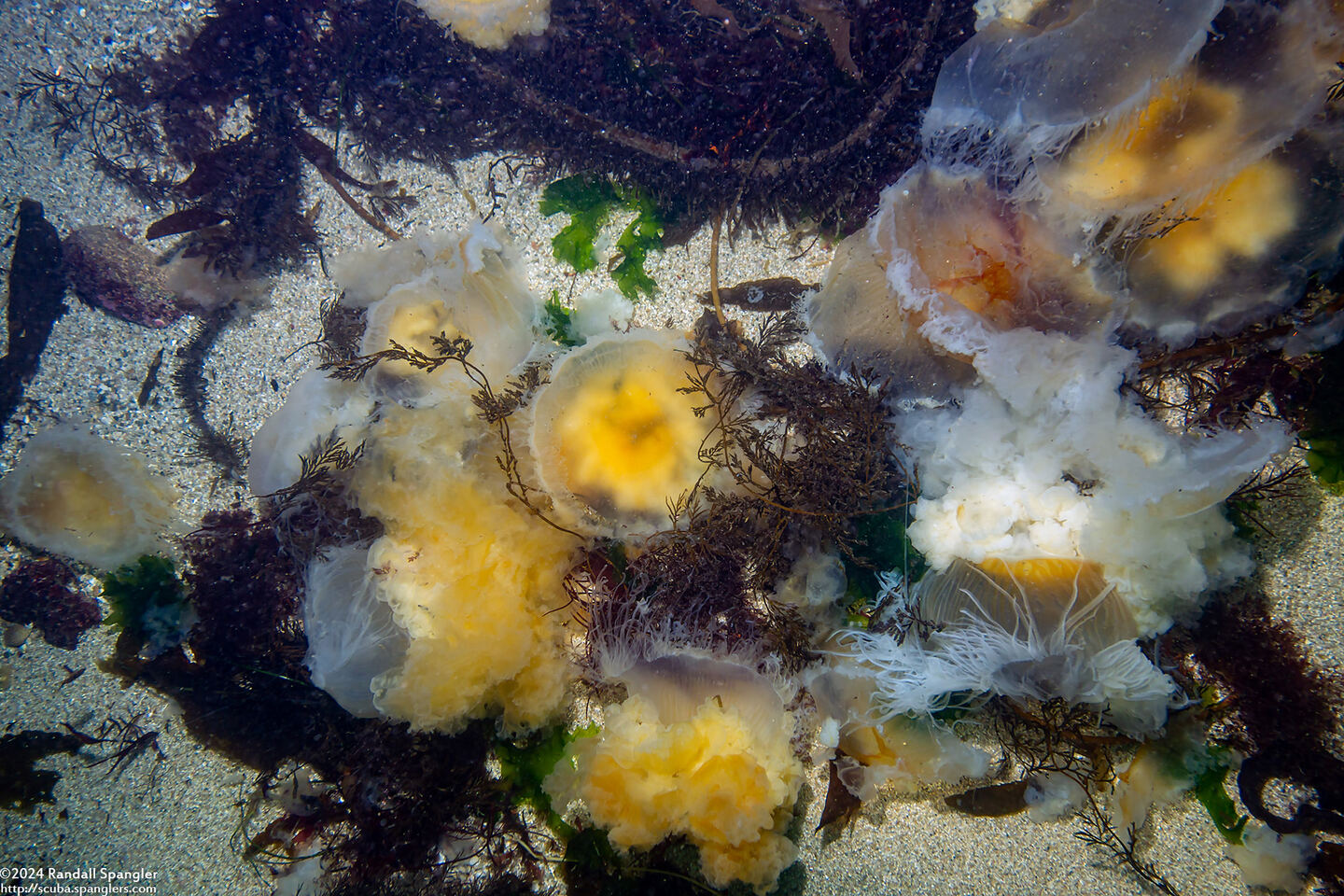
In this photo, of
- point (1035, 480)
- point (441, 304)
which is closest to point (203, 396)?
point (441, 304)

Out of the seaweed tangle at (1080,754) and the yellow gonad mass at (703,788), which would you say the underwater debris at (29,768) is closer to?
the yellow gonad mass at (703,788)

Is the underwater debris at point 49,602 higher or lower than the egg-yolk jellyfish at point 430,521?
lower

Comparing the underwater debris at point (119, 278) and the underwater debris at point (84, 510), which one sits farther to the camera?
the underwater debris at point (119, 278)

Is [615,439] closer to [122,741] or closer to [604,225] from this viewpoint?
[604,225]

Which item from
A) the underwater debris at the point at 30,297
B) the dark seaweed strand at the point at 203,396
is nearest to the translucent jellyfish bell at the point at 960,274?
the dark seaweed strand at the point at 203,396

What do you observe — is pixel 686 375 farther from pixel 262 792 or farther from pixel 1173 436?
pixel 262 792

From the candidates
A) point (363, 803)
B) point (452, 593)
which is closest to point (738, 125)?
point (452, 593)
